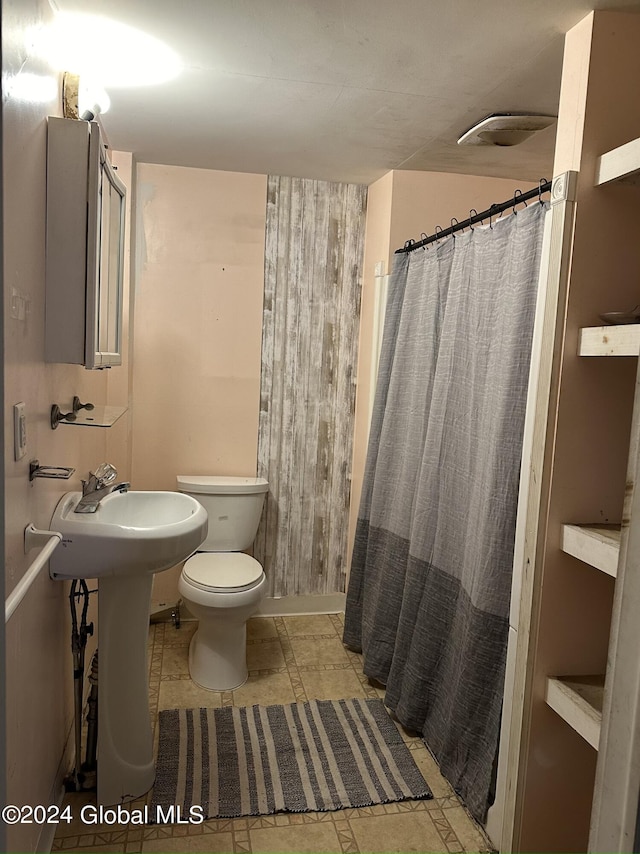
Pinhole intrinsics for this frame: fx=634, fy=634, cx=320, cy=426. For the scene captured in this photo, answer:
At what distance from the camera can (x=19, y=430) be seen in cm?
128

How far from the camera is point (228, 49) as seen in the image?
1.72 metres

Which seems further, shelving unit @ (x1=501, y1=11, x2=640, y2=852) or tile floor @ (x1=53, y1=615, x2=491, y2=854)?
tile floor @ (x1=53, y1=615, x2=491, y2=854)

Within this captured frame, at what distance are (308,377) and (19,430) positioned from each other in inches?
77.9

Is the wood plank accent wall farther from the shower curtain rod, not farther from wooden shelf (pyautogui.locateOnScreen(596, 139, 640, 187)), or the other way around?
wooden shelf (pyautogui.locateOnScreen(596, 139, 640, 187))

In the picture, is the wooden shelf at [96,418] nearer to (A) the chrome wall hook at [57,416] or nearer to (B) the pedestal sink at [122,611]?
(A) the chrome wall hook at [57,416]

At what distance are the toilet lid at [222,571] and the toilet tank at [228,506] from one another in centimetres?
7

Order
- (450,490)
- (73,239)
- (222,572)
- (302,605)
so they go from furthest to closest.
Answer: (302,605) < (222,572) < (450,490) < (73,239)

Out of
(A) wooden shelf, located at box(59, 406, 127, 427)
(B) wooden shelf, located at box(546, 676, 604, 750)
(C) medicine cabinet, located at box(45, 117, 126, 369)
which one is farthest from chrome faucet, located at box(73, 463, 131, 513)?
(B) wooden shelf, located at box(546, 676, 604, 750)

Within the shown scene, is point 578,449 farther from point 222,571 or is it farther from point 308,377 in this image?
point 308,377

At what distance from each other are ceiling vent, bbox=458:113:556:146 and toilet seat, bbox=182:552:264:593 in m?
1.86

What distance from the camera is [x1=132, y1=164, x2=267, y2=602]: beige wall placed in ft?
9.62

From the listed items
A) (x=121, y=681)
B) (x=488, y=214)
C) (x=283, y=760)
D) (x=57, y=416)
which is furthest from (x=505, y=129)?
(x=283, y=760)

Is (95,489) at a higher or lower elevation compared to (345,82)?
lower

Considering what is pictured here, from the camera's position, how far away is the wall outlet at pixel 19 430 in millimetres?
1264
